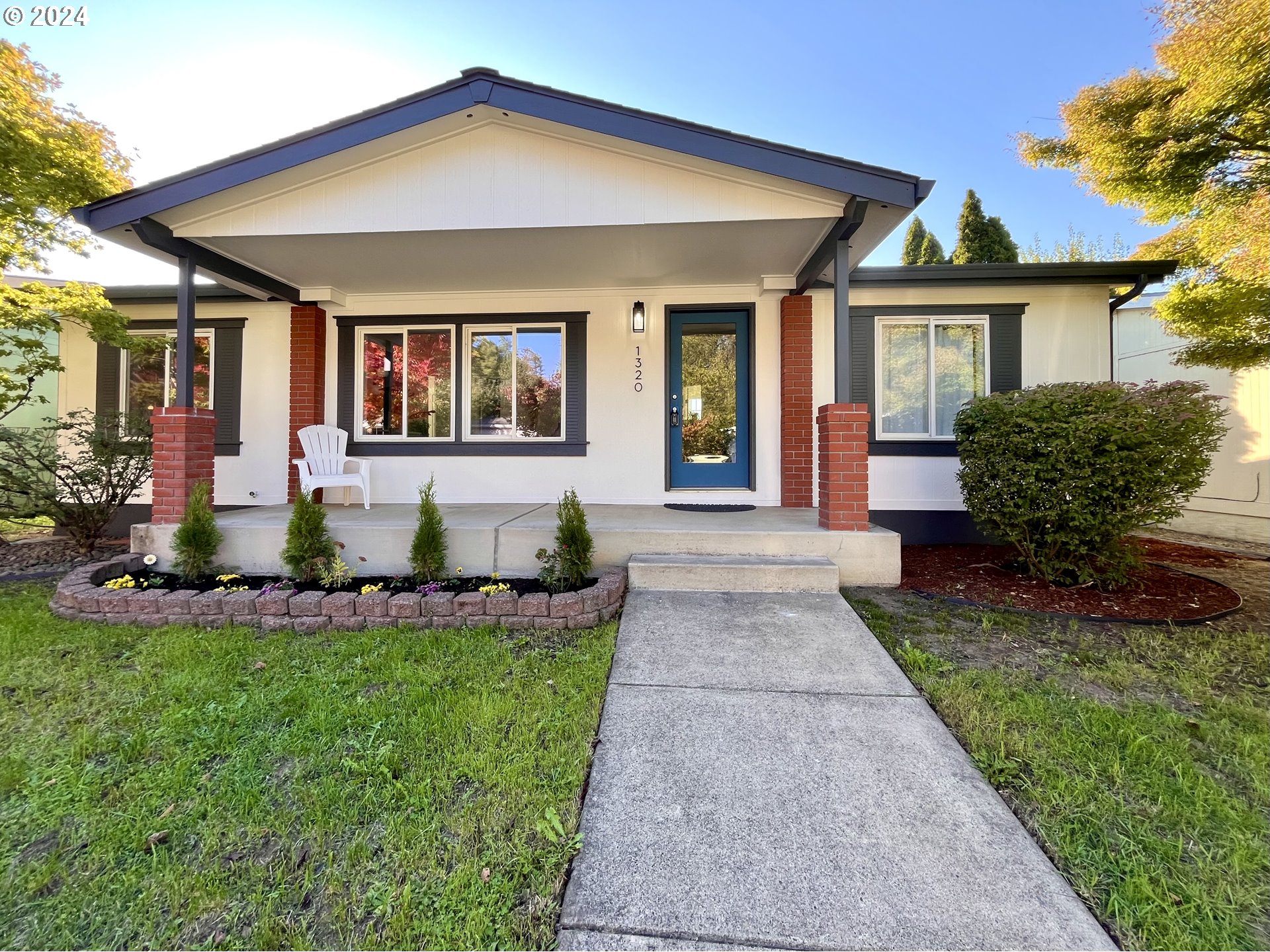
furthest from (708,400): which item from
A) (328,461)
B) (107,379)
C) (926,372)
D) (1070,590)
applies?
(107,379)

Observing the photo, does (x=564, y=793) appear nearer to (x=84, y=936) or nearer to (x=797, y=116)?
(x=84, y=936)

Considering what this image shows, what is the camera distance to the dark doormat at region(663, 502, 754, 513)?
17.3ft

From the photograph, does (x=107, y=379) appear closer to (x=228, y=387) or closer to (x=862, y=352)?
(x=228, y=387)

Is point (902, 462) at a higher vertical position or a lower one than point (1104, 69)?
lower

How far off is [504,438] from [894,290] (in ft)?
16.0

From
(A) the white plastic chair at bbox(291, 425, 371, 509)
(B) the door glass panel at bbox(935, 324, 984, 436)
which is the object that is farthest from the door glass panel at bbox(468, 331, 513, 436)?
(B) the door glass panel at bbox(935, 324, 984, 436)

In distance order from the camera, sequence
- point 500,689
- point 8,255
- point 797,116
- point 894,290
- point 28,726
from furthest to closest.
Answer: point 797,116
point 894,290
point 8,255
point 500,689
point 28,726

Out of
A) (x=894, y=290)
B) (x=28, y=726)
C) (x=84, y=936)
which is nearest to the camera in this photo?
(x=84, y=936)

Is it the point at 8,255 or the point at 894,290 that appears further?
the point at 894,290

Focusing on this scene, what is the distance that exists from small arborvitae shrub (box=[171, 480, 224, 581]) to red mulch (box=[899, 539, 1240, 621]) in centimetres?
559

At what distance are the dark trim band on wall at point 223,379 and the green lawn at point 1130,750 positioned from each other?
7.24 m

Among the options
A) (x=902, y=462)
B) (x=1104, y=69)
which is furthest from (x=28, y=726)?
(x=1104, y=69)

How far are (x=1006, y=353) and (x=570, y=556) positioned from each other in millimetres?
5465

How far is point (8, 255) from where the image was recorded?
4.88m
